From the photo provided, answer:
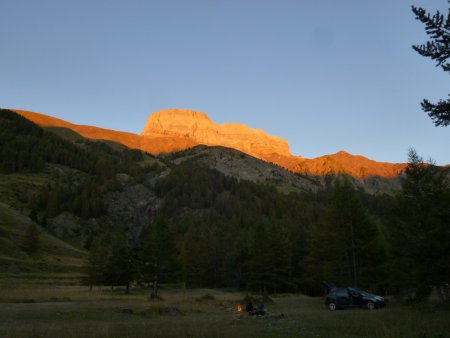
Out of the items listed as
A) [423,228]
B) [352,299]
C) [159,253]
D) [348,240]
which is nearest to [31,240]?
[159,253]

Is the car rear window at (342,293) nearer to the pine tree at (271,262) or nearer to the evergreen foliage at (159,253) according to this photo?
the evergreen foliage at (159,253)

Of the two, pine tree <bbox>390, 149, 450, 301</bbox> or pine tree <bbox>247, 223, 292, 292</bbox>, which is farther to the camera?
pine tree <bbox>247, 223, 292, 292</bbox>

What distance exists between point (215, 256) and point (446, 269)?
228 ft

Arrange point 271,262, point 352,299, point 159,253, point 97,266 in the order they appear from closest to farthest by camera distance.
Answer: point 352,299 < point 159,253 < point 271,262 < point 97,266

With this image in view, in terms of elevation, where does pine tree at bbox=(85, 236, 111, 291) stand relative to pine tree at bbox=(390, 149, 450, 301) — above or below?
below

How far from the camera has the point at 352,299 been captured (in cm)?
3225

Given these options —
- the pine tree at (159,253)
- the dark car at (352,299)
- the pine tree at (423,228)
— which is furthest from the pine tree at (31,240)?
the pine tree at (423,228)

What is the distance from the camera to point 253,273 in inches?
2640

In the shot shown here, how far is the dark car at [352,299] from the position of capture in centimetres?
3137

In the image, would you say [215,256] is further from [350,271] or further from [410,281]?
[410,281]

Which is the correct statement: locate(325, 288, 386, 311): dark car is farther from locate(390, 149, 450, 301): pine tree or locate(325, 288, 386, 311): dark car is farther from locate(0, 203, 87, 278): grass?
locate(0, 203, 87, 278): grass

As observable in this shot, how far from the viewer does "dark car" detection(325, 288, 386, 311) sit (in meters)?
31.4

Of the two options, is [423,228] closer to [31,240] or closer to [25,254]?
[25,254]

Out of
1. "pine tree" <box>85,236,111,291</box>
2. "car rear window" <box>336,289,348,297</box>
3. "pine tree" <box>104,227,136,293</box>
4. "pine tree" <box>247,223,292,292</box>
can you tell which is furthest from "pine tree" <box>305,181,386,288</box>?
"pine tree" <box>85,236,111,291</box>
